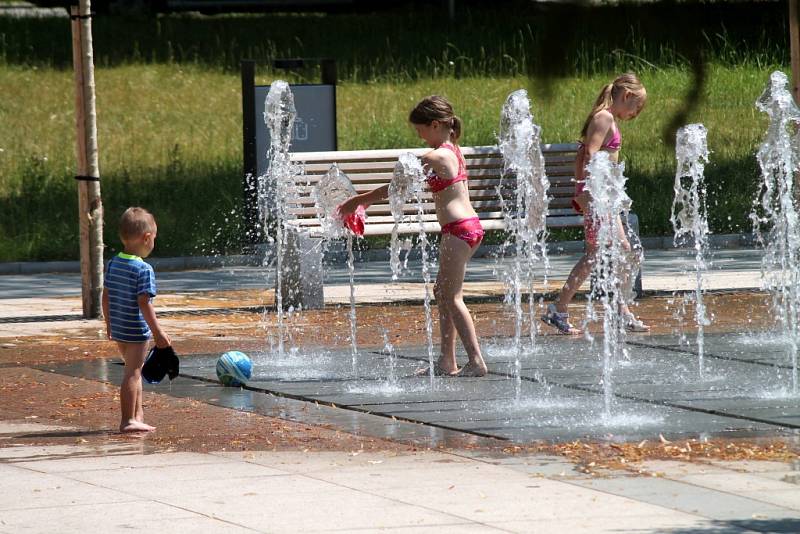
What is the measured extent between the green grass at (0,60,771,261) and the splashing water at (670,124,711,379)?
0.29 meters

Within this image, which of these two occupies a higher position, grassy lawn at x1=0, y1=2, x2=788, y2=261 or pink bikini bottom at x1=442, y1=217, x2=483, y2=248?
grassy lawn at x1=0, y1=2, x2=788, y2=261

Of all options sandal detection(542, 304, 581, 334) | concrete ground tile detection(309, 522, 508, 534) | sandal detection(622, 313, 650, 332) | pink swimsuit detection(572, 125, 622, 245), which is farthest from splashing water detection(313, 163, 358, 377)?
concrete ground tile detection(309, 522, 508, 534)

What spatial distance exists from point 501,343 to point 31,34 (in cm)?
2211

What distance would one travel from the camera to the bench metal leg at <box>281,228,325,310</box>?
500 inches

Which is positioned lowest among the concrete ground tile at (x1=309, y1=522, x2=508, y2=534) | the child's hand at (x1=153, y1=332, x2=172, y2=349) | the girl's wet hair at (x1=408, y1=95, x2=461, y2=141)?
the concrete ground tile at (x1=309, y1=522, x2=508, y2=534)

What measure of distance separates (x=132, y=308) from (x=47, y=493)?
1.62 m

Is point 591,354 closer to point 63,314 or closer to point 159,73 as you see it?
point 63,314

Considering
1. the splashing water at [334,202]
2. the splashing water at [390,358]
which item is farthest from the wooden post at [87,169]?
the splashing water at [390,358]

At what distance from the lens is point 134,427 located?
7445 millimetres

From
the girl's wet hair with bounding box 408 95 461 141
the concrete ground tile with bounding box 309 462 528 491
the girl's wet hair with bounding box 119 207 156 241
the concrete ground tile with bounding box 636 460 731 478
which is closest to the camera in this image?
the concrete ground tile with bounding box 309 462 528 491

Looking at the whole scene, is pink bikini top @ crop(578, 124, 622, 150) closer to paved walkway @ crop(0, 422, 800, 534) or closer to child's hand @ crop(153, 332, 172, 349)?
child's hand @ crop(153, 332, 172, 349)

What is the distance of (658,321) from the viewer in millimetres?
11578

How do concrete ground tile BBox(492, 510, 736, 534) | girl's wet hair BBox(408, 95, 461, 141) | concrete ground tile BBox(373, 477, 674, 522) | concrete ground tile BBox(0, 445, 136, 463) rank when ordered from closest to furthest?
1. concrete ground tile BBox(492, 510, 736, 534)
2. concrete ground tile BBox(373, 477, 674, 522)
3. concrete ground tile BBox(0, 445, 136, 463)
4. girl's wet hair BBox(408, 95, 461, 141)

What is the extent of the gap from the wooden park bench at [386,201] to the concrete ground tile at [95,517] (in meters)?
6.84
